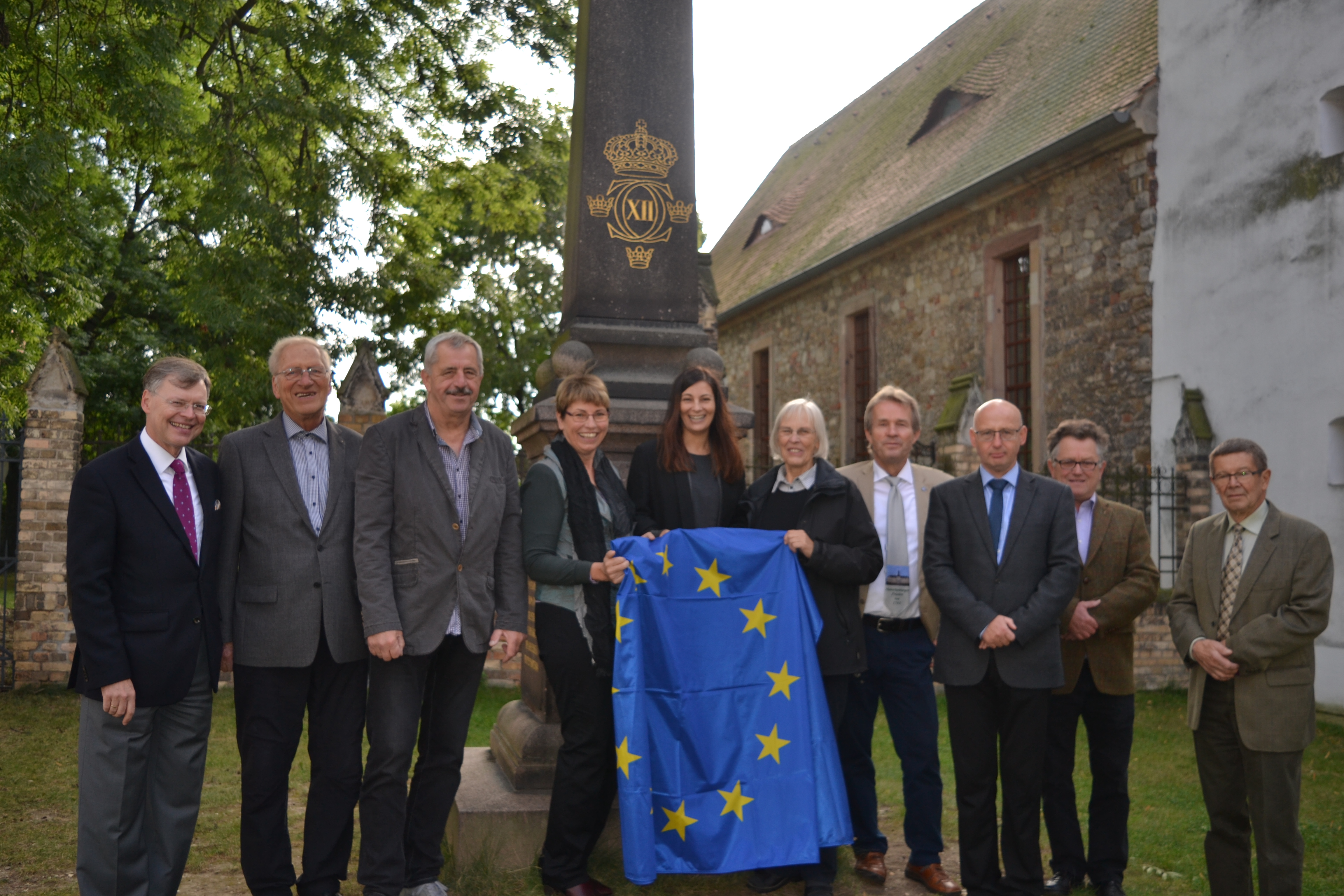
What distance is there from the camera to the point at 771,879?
4.48m

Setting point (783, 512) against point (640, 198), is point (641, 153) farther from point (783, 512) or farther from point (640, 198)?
point (783, 512)

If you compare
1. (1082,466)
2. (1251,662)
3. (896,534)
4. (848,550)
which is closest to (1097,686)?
(1251,662)

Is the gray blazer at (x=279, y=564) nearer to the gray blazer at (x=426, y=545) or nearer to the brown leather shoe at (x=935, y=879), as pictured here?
the gray blazer at (x=426, y=545)

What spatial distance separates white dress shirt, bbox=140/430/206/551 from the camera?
149 inches

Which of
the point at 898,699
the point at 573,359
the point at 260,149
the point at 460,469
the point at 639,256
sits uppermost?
the point at 260,149

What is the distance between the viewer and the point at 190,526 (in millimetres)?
3838

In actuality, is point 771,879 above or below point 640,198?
below

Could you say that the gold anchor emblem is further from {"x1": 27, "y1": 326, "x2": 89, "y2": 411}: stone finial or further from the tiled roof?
the tiled roof

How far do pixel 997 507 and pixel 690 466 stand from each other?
1285 mm

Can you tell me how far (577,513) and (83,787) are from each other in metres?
1.93

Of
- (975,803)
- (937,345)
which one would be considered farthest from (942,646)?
(937,345)

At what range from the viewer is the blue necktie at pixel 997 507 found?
452cm

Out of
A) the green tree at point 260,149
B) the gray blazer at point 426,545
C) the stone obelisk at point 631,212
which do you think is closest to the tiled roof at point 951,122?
the green tree at point 260,149

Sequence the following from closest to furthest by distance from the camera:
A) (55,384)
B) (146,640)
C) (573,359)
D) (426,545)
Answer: (146,640)
(426,545)
(573,359)
(55,384)
